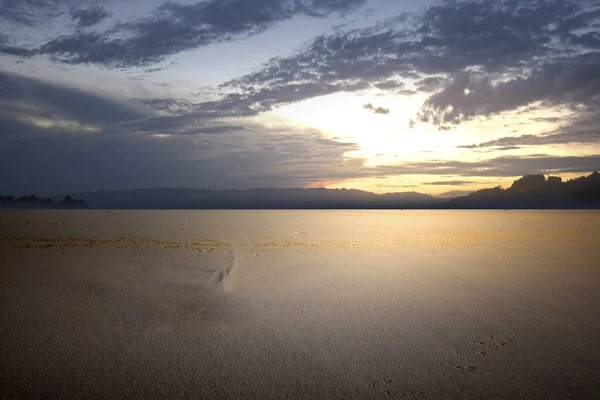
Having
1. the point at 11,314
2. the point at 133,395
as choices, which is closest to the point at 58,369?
the point at 133,395

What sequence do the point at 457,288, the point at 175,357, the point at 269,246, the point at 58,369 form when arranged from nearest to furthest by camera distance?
1. the point at 58,369
2. the point at 175,357
3. the point at 457,288
4. the point at 269,246

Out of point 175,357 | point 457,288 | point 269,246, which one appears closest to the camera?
point 175,357

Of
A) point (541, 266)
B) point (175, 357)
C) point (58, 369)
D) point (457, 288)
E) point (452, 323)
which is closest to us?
point (58, 369)

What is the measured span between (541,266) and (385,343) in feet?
27.4

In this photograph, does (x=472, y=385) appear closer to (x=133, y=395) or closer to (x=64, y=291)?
(x=133, y=395)

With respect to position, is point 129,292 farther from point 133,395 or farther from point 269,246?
point 269,246

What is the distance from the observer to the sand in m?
4.34

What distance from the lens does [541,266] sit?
1134cm

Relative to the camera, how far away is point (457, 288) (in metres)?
8.58

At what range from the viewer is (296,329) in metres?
Answer: 6.01

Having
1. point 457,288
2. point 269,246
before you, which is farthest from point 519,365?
point 269,246

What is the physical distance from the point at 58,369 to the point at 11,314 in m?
2.80

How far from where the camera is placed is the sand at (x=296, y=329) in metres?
4.34

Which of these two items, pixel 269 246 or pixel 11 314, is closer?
pixel 11 314
